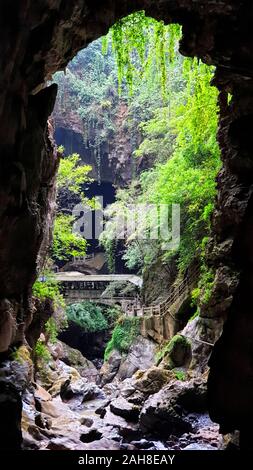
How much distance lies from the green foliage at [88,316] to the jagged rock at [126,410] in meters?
14.8

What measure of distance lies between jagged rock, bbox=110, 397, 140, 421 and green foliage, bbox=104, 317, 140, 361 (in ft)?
26.2

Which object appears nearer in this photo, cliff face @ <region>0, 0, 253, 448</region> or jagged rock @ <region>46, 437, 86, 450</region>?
cliff face @ <region>0, 0, 253, 448</region>

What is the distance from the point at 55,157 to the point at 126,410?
762cm

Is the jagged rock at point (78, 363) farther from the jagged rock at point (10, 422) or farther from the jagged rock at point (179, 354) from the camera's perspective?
the jagged rock at point (10, 422)

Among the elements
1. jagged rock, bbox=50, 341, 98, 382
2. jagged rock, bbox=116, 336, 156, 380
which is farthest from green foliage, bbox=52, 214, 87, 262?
jagged rock, bbox=50, 341, 98, 382

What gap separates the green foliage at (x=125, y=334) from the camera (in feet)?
69.4

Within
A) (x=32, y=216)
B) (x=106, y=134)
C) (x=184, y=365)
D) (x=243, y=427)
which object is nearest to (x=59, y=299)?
(x=184, y=365)

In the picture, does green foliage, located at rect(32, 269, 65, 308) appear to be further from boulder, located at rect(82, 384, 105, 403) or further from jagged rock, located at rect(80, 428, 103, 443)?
boulder, located at rect(82, 384, 105, 403)

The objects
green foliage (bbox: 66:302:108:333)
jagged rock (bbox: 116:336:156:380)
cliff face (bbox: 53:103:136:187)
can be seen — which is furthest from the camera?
cliff face (bbox: 53:103:136:187)

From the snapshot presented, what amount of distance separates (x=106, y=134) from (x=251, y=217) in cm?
2790

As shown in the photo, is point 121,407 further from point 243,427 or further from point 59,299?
point 243,427

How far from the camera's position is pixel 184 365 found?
49.9 ft

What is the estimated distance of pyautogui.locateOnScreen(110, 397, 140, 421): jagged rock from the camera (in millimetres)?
12211

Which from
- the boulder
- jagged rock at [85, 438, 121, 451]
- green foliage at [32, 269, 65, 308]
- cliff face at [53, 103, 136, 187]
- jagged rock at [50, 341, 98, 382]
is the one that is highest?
cliff face at [53, 103, 136, 187]
